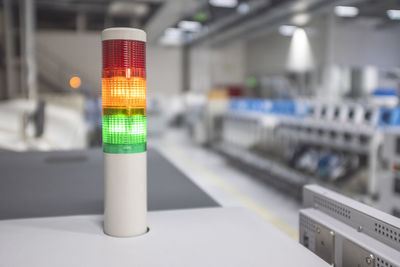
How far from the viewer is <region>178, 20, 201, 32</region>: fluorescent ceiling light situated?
12.6 m

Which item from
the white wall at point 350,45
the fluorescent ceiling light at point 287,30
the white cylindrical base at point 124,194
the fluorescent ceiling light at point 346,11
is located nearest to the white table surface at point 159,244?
the white cylindrical base at point 124,194

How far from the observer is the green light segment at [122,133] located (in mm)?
860

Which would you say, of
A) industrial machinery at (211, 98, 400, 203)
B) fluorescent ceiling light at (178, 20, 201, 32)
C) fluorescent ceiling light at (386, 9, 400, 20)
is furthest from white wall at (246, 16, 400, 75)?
industrial machinery at (211, 98, 400, 203)

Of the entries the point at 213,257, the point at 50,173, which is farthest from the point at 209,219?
the point at 50,173

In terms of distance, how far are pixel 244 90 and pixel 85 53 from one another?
299 inches

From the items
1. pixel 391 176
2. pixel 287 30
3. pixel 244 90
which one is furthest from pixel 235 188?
pixel 244 90

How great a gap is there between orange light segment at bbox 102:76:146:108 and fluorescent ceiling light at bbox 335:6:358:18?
987cm

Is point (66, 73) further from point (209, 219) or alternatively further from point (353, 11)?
point (209, 219)

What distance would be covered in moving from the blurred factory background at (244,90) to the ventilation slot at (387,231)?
71cm

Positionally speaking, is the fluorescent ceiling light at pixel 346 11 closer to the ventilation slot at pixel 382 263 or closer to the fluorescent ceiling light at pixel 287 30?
the fluorescent ceiling light at pixel 287 30

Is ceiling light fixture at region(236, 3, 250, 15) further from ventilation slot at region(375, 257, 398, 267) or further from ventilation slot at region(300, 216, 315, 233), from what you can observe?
ventilation slot at region(375, 257, 398, 267)

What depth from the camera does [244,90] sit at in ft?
60.3

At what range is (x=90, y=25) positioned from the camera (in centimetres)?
1608

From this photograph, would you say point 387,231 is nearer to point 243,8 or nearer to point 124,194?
point 124,194
